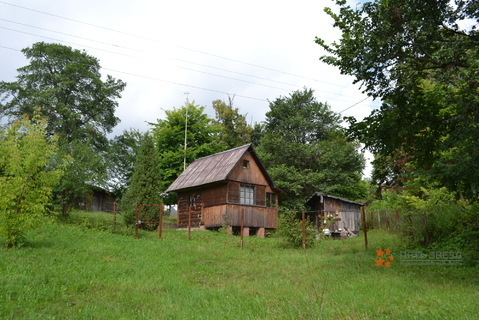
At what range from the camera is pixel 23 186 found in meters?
11.8

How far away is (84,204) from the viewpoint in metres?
30.1

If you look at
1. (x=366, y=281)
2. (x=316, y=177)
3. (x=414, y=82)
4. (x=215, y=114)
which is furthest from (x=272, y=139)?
(x=366, y=281)

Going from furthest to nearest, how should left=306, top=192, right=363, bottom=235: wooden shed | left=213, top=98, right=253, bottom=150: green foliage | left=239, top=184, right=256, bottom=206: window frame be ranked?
left=213, top=98, right=253, bottom=150: green foliage → left=306, top=192, right=363, bottom=235: wooden shed → left=239, top=184, right=256, bottom=206: window frame

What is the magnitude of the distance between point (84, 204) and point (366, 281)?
2709cm

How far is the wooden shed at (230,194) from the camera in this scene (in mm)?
22469

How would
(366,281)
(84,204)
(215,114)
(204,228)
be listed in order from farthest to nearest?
(215,114)
(84,204)
(204,228)
(366,281)

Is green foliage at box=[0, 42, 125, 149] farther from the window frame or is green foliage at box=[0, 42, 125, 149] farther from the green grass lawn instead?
the green grass lawn

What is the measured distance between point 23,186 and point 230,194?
41.6 ft

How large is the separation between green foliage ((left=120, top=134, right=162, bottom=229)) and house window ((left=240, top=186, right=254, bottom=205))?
5355 millimetres

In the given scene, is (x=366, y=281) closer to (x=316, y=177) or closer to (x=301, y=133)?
(x=316, y=177)

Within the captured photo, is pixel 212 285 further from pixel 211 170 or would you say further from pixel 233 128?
pixel 233 128

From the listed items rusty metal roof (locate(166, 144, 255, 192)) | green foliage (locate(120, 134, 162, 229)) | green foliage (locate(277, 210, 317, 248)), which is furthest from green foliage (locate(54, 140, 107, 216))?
green foliage (locate(277, 210, 317, 248))

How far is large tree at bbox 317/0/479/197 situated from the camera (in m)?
9.20

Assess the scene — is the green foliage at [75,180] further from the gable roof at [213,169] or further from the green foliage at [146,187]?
the gable roof at [213,169]
